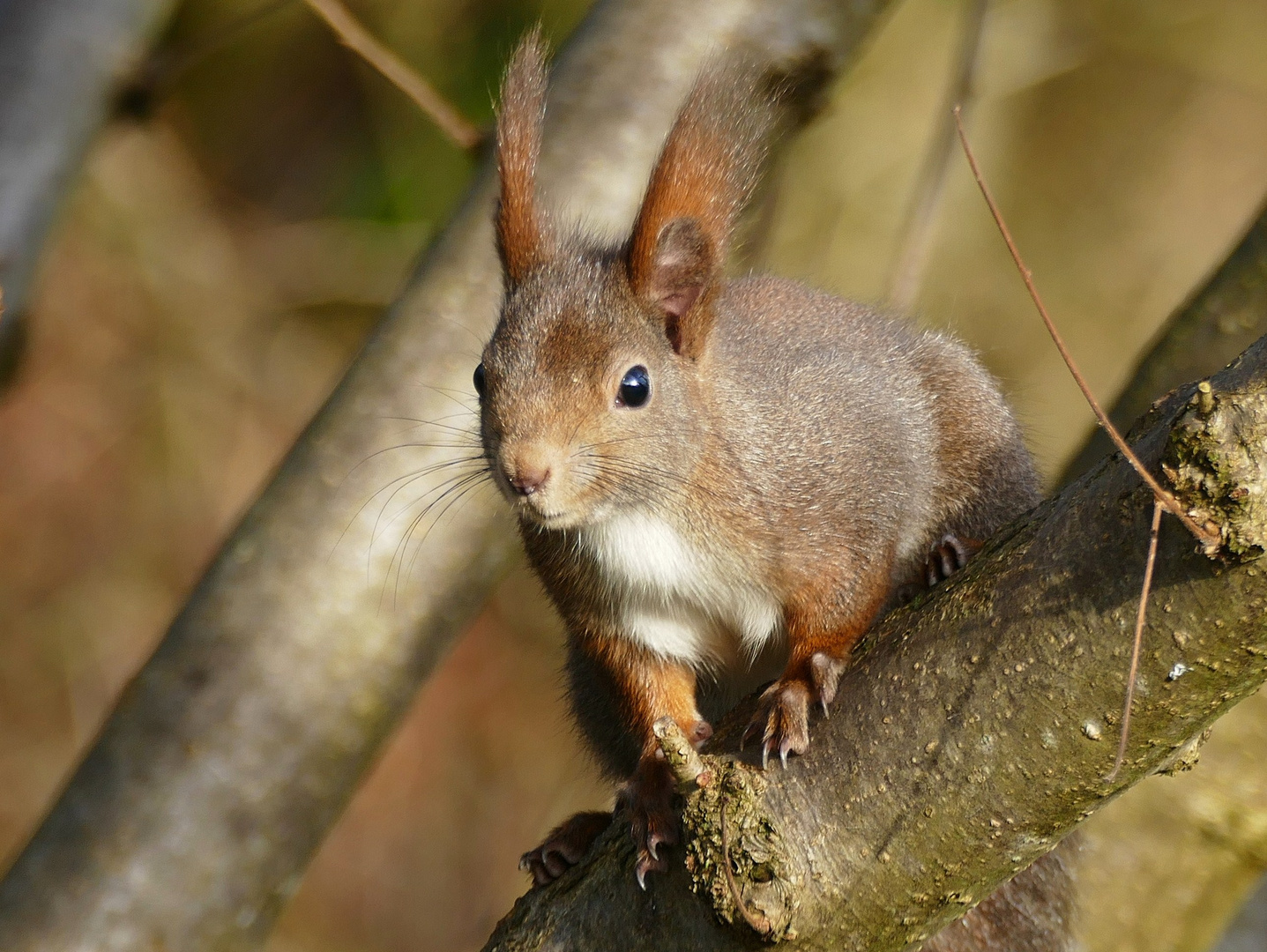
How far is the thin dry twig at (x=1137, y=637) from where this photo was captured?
142 centimetres

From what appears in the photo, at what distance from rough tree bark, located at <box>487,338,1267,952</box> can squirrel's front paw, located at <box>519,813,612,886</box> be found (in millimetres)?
650

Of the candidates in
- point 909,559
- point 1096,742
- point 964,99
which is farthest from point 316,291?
point 1096,742

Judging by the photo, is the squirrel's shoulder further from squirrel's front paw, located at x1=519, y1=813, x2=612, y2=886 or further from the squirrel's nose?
squirrel's front paw, located at x1=519, y1=813, x2=612, y2=886

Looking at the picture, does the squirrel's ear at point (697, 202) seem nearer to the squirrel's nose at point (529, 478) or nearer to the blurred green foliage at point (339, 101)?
the squirrel's nose at point (529, 478)

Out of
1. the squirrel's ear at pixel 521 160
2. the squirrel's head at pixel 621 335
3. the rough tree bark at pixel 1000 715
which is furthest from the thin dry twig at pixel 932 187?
the rough tree bark at pixel 1000 715

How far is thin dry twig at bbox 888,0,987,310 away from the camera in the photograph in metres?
3.20

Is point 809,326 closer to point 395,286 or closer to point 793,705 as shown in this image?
point 793,705

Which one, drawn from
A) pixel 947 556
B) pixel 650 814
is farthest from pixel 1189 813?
pixel 650 814

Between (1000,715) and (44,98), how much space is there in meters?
2.90

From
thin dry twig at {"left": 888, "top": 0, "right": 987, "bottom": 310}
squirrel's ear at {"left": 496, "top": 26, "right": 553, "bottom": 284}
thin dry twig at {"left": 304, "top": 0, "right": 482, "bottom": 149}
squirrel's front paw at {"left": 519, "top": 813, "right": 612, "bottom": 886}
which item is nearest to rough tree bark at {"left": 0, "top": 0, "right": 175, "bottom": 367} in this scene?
thin dry twig at {"left": 304, "top": 0, "right": 482, "bottom": 149}

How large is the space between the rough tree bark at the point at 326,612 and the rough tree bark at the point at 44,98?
96cm

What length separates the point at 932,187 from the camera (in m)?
3.28

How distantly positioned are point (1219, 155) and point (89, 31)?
17.0ft

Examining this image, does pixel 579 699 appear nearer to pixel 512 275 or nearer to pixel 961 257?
pixel 512 275
